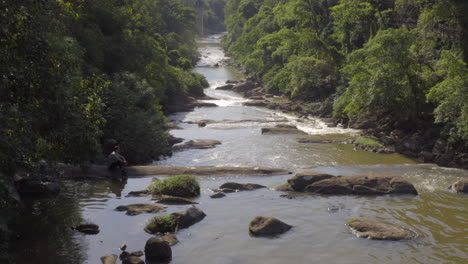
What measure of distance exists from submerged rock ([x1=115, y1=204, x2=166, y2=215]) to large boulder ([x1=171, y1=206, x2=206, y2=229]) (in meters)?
1.23

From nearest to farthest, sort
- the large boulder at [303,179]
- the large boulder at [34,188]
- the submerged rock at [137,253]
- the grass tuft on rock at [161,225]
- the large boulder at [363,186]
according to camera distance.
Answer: the submerged rock at [137,253] → the grass tuft on rock at [161,225] → the large boulder at [34,188] → the large boulder at [363,186] → the large boulder at [303,179]

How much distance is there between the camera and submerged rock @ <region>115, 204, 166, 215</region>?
16.5 metres

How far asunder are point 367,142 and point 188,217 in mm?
17813

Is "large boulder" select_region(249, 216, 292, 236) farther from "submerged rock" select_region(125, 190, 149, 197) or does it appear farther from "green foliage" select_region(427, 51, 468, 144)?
"green foliage" select_region(427, 51, 468, 144)

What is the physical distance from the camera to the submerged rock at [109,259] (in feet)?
41.0

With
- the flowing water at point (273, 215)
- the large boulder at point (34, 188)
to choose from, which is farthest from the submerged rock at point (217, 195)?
the large boulder at point (34, 188)

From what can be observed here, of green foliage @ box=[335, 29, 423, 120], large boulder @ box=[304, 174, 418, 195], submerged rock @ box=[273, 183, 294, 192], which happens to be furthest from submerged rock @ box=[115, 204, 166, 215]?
green foliage @ box=[335, 29, 423, 120]

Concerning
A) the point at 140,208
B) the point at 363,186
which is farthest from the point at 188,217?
the point at 363,186

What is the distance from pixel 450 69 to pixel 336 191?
11.6 metres

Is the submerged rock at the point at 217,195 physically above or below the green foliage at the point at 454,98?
below

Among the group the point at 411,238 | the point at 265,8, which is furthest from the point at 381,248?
the point at 265,8

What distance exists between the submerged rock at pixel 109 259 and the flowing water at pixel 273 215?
23cm

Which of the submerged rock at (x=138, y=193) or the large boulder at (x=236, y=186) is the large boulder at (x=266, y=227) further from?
the submerged rock at (x=138, y=193)

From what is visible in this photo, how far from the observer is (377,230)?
15.1 m
